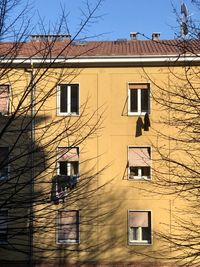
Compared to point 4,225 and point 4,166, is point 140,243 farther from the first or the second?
point 4,166

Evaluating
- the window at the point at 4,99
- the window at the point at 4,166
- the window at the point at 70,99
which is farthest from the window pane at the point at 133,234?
the window at the point at 4,166

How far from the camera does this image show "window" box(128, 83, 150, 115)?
23969 millimetres

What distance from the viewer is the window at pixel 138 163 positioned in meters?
23.3

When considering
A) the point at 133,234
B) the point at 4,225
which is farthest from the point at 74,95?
the point at 4,225

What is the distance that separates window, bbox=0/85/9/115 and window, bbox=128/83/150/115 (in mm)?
14434

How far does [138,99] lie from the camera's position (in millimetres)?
24094

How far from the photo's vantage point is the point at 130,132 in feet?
Result: 77.5

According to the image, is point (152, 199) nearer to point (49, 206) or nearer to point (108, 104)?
point (108, 104)

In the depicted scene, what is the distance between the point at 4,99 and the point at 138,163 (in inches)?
566

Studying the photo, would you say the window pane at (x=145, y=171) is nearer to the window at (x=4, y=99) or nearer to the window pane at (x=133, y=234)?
the window pane at (x=133, y=234)

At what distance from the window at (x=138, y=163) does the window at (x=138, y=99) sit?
162cm

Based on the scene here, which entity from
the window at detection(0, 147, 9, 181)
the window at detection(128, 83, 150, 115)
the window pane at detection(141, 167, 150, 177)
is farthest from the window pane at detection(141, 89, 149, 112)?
the window at detection(0, 147, 9, 181)

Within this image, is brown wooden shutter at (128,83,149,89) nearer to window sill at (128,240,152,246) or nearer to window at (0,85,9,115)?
window sill at (128,240,152,246)

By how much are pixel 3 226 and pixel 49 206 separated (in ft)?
3.04
